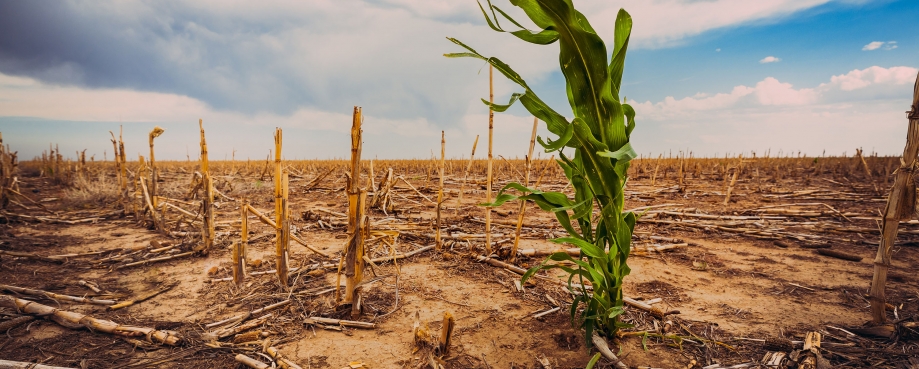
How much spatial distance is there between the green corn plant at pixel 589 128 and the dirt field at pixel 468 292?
0.55 metres

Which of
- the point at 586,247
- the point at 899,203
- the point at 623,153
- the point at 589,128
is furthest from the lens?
the point at 899,203

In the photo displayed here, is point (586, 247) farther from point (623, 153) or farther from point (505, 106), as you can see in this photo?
point (505, 106)

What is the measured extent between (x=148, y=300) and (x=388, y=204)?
4399mm

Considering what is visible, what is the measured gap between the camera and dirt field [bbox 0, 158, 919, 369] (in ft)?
8.86

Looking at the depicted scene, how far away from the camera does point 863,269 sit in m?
4.77

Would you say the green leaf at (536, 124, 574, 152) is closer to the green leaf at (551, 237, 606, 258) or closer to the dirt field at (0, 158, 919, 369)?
the green leaf at (551, 237, 606, 258)

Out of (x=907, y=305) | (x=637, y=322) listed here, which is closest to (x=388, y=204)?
(x=637, y=322)

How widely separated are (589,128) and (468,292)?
7.03 feet

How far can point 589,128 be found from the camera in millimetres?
2207

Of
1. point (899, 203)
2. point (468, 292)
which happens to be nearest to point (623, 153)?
point (468, 292)

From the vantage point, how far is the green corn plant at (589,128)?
6.95 feet

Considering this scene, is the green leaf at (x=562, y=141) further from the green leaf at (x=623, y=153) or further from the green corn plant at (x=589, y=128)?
the green leaf at (x=623, y=153)

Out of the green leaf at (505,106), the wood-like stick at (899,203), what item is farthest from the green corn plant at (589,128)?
the wood-like stick at (899,203)

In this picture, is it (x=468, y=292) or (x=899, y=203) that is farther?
(x=468, y=292)
